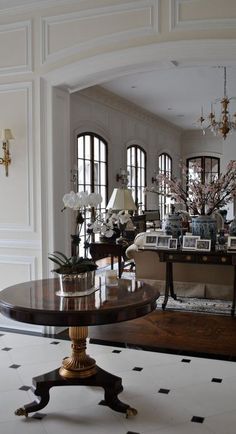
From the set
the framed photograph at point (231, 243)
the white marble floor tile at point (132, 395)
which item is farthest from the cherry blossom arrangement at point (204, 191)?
the white marble floor tile at point (132, 395)

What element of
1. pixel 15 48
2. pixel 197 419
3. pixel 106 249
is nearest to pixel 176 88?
pixel 106 249

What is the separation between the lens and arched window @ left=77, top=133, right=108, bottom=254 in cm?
876

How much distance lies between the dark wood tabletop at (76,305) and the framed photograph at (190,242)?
236 cm

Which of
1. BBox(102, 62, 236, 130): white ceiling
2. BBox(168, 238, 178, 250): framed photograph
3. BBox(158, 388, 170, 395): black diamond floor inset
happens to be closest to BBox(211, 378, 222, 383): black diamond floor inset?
BBox(158, 388, 170, 395): black diamond floor inset

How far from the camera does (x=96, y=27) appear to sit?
4.48 metres

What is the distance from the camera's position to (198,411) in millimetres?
3090

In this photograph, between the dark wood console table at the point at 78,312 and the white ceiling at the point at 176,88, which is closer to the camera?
the dark wood console table at the point at 78,312

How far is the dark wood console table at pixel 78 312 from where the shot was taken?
2.68 m

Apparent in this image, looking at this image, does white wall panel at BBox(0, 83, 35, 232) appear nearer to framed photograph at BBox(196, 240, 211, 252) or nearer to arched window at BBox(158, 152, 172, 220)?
framed photograph at BBox(196, 240, 211, 252)

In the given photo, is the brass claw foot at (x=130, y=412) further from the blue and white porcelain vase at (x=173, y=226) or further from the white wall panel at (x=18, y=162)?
the blue and white porcelain vase at (x=173, y=226)

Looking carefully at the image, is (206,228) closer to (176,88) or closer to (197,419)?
(197,419)

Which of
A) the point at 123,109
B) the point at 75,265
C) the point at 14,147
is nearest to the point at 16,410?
the point at 75,265

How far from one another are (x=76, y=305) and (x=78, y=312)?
0.46ft

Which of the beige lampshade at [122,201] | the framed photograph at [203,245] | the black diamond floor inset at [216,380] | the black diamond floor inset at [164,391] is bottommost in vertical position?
the black diamond floor inset at [164,391]
